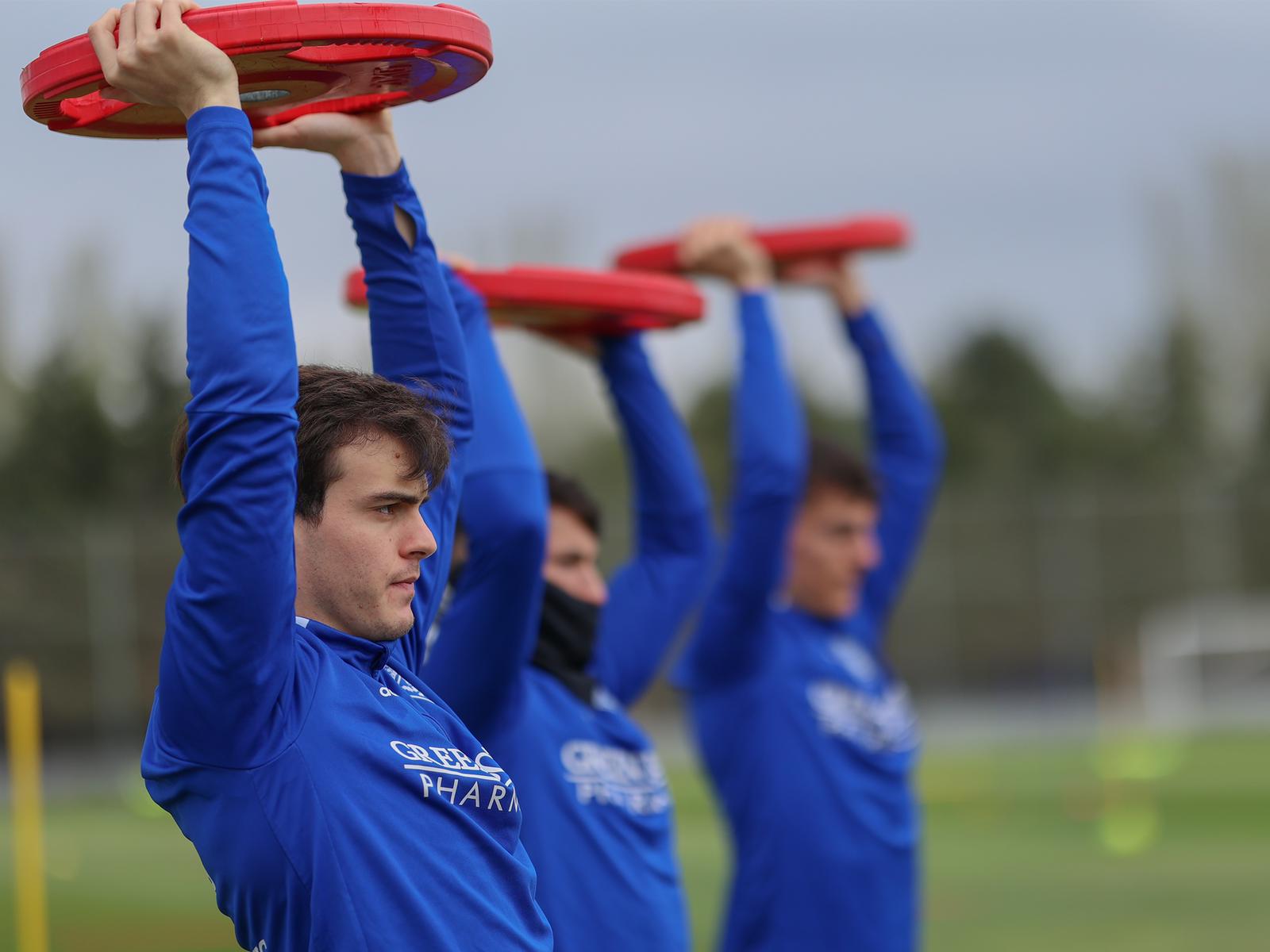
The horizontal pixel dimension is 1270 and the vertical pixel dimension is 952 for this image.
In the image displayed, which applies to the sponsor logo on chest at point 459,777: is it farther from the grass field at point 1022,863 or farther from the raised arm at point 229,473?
the grass field at point 1022,863

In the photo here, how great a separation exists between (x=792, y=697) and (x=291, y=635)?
9.17 ft

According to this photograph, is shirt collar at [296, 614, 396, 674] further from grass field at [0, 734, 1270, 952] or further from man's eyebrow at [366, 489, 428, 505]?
grass field at [0, 734, 1270, 952]

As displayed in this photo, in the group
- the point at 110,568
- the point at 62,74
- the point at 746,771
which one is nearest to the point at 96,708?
the point at 110,568

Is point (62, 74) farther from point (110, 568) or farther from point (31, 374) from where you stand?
point (31, 374)

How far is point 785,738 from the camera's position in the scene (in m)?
4.89

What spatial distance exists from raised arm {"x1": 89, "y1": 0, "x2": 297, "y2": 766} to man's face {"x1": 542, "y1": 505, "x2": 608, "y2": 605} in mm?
1542

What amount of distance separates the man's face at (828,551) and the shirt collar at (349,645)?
283 cm

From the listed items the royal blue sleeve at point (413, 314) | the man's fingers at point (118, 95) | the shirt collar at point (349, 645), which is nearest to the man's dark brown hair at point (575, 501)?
the royal blue sleeve at point (413, 314)

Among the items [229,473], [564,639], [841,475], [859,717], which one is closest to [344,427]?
[229,473]

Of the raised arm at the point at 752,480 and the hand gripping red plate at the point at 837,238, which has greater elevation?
the hand gripping red plate at the point at 837,238

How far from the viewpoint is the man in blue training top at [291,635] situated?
2.23 meters

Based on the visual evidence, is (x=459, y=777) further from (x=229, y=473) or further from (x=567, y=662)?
(x=567, y=662)

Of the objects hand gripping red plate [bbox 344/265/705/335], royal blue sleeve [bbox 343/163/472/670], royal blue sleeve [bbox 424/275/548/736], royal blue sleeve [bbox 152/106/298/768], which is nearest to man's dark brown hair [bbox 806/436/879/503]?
hand gripping red plate [bbox 344/265/705/335]

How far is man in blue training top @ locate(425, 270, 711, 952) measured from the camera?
3.24m
